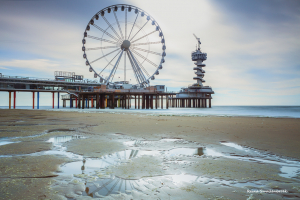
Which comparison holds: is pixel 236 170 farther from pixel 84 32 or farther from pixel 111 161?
pixel 84 32

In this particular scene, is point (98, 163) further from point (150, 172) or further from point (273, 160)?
point (273, 160)

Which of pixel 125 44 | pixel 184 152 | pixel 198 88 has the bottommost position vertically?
pixel 184 152

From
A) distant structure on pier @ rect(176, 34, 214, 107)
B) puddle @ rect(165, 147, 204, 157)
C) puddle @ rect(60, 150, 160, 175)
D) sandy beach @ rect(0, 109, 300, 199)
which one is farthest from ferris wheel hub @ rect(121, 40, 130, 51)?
distant structure on pier @ rect(176, 34, 214, 107)

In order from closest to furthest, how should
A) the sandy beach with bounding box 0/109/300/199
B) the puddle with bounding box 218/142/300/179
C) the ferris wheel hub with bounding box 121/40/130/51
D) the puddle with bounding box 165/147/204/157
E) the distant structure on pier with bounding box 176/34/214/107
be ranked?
the sandy beach with bounding box 0/109/300/199
the puddle with bounding box 218/142/300/179
the puddle with bounding box 165/147/204/157
the ferris wheel hub with bounding box 121/40/130/51
the distant structure on pier with bounding box 176/34/214/107

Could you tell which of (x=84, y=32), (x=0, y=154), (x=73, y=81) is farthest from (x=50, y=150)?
(x=73, y=81)

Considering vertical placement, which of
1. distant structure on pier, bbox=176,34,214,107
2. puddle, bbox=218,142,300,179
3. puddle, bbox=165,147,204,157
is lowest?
puddle, bbox=165,147,204,157

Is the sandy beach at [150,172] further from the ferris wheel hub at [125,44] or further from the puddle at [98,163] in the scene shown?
the ferris wheel hub at [125,44]

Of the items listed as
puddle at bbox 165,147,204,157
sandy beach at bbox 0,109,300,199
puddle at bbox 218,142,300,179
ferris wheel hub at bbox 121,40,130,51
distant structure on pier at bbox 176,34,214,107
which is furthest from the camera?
distant structure on pier at bbox 176,34,214,107

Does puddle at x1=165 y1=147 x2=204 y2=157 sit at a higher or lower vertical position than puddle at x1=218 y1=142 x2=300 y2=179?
lower

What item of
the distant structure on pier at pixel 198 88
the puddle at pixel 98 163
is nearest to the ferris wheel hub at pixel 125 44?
the puddle at pixel 98 163

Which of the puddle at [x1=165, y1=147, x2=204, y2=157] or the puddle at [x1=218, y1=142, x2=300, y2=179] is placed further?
the puddle at [x1=165, y1=147, x2=204, y2=157]

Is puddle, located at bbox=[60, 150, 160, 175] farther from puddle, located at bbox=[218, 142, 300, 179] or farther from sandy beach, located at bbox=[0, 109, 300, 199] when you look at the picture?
puddle, located at bbox=[218, 142, 300, 179]

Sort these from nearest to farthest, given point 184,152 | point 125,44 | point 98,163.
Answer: point 98,163 < point 184,152 < point 125,44

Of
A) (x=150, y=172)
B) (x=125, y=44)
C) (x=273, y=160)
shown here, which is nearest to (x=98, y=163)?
(x=150, y=172)
